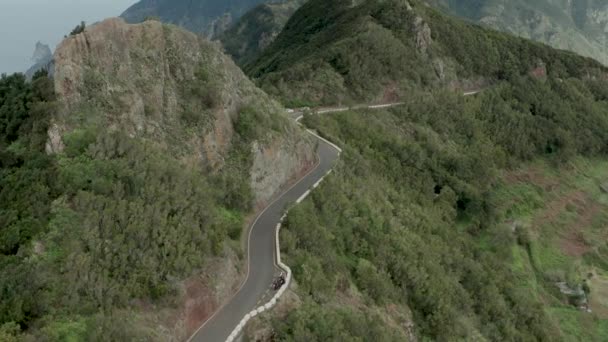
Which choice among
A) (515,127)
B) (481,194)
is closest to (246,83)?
(481,194)

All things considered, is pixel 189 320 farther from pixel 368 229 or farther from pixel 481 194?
pixel 481 194

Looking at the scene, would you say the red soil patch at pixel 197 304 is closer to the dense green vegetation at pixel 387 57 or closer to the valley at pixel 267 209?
the valley at pixel 267 209

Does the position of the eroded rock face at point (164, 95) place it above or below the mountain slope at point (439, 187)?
above

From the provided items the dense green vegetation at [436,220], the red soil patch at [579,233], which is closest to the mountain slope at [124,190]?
the dense green vegetation at [436,220]

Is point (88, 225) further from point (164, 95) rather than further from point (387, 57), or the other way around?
point (387, 57)

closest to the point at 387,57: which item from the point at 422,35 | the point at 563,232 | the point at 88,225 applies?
the point at 422,35

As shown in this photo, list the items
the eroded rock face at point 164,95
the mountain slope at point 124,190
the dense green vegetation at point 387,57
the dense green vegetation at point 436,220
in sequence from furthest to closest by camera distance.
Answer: the dense green vegetation at point 387,57, the dense green vegetation at point 436,220, the eroded rock face at point 164,95, the mountain slope at point 124,190
